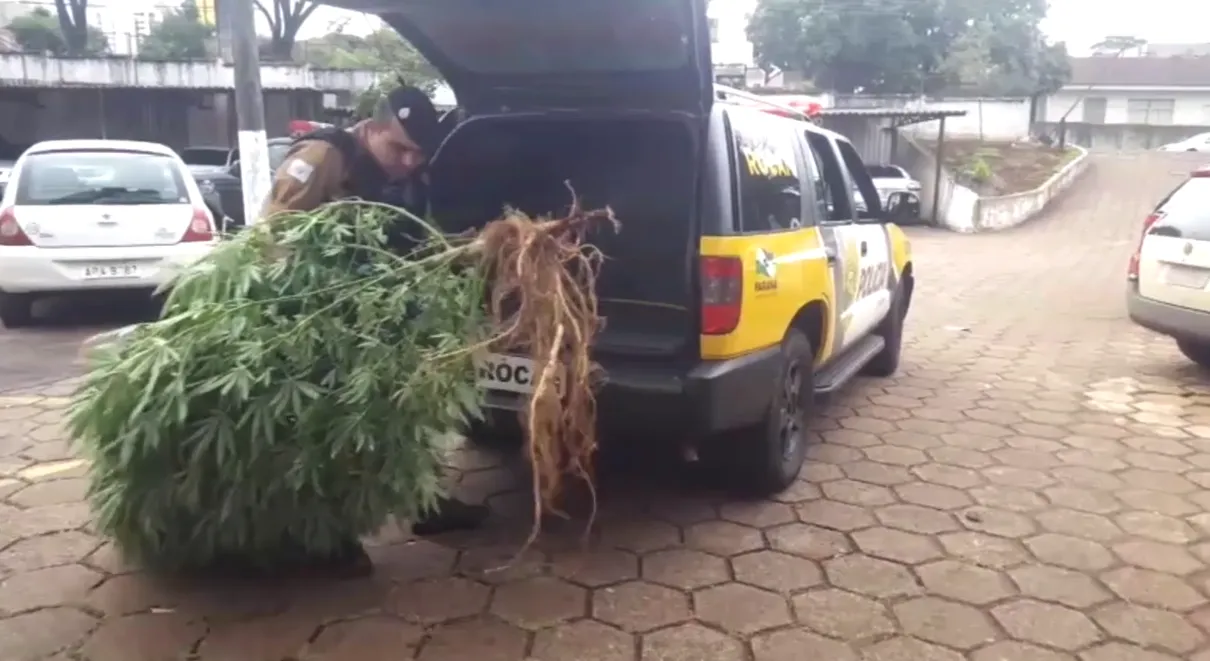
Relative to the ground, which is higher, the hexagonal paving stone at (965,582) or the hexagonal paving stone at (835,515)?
the hexagonal paving stone at (835,515)

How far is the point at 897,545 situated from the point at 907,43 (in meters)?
26.9

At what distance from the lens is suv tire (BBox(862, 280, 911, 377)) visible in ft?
21.0

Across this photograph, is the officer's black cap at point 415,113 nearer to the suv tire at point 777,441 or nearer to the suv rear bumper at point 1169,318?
the suv tire at point 777,441

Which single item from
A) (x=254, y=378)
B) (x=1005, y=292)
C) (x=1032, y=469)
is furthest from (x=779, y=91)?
(x=254, y=378)

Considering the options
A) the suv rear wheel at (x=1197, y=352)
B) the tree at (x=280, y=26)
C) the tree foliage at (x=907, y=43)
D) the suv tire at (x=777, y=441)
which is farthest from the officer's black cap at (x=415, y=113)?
the tree foliage at (x=907, y=43)

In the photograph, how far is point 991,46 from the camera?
29969 mm

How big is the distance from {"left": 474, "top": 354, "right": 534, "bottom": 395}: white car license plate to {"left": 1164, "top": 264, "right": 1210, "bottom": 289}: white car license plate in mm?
4824

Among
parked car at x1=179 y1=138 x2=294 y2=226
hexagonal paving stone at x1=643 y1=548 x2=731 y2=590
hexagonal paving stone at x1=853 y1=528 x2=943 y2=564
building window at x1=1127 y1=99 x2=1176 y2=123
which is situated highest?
building window at x1=1127 y1=99 x2=1176 y2=123

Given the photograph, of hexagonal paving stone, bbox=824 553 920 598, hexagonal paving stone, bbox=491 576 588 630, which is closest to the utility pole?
hexagonal paving stone, bbox=491 576 588 630

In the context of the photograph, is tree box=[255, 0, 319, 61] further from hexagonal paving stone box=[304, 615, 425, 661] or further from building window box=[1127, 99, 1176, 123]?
building window box=[1127, 99, 1176, 123]

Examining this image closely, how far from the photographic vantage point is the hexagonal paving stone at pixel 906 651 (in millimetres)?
2959

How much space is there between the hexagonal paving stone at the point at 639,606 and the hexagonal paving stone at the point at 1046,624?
1.04 metres

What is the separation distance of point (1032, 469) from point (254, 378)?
362cm

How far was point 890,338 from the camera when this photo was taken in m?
6.46
